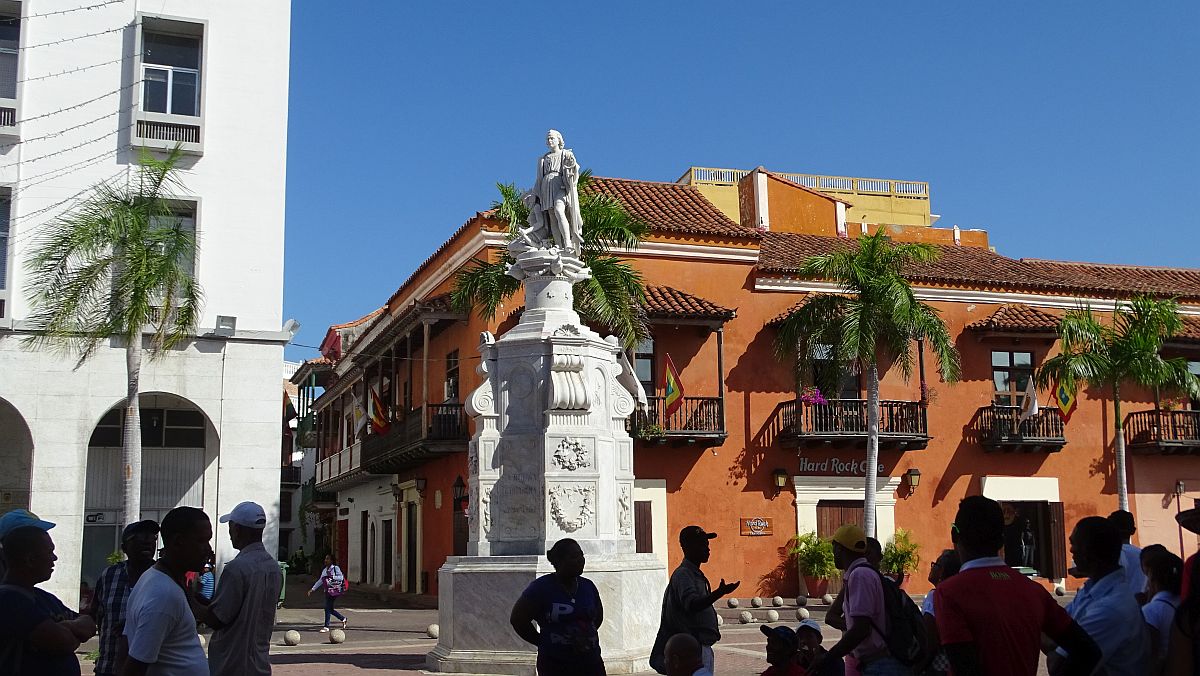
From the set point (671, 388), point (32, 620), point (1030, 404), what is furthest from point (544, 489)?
point (1030, 404)

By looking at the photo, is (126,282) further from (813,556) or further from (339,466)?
(339,466)

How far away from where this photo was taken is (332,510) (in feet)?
160

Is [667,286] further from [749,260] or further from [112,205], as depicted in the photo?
[112,205]

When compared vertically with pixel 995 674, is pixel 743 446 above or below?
above

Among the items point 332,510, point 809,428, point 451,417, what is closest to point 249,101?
point 451,417

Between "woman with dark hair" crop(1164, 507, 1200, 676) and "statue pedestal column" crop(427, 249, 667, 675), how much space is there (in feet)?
23.2

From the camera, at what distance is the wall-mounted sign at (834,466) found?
2847 centimetres

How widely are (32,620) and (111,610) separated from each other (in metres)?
1.90

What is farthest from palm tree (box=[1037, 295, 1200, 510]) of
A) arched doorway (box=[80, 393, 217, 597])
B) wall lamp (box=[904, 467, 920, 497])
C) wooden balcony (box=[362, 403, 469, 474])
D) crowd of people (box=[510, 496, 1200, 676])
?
crowd of people (box=[510, 496, 1200, 676])

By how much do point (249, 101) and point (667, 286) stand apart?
11064 mm

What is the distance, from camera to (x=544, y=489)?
492 inches

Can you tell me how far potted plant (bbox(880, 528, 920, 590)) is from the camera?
27234 millimetres

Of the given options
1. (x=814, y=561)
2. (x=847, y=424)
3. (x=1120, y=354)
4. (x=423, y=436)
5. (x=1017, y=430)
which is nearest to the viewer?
(x=1120, y=354)

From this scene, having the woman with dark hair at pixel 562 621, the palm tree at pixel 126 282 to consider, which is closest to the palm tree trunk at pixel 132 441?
the palm tree at pixel 126 282
